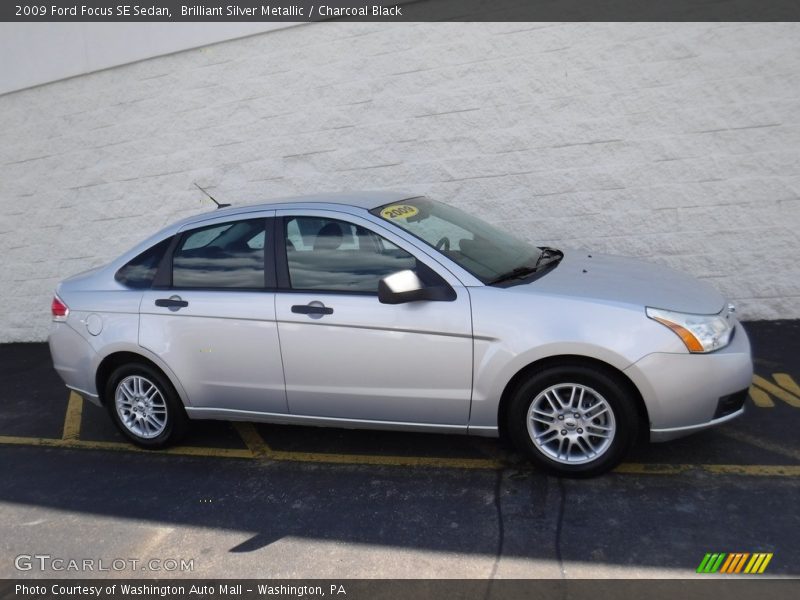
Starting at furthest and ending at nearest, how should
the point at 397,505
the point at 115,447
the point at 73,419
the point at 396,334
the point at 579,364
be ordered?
the point at 73,419 < the point at 115,447 < the point at 396,334 < the point at 397,505 < the point at 579,364

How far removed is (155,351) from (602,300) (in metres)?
2.86

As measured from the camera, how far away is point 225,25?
786cm

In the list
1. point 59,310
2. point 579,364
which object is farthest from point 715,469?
point 59,310

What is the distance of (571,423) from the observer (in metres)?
4.14

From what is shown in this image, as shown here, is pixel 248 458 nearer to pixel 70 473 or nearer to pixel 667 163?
pixel 70 473

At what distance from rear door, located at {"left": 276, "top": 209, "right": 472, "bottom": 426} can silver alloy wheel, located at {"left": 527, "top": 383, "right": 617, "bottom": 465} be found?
42 centimetres

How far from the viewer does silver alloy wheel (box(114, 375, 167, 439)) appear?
5.18 meters

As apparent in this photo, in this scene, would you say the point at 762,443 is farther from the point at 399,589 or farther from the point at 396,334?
the point at 399,589

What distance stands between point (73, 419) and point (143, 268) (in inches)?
72.1

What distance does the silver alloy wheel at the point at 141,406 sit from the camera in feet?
17.0

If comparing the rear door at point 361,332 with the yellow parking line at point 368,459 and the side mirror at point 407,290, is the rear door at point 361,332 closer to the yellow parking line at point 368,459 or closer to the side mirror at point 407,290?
the side mirror at point 407,290

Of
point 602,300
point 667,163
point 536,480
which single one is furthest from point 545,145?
point 536,480
